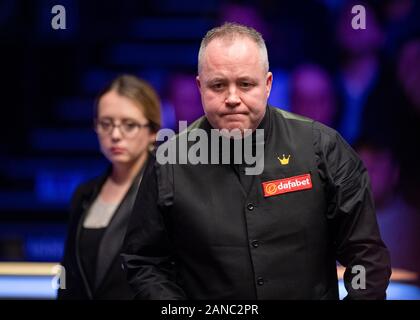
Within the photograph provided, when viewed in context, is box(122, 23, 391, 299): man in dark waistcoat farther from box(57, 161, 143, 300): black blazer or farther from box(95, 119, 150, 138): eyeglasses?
box(95, 119, 150, 138): eyeglasses

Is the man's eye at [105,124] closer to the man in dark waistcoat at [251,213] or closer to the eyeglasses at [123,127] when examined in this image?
the eyeglasses at [123,127]

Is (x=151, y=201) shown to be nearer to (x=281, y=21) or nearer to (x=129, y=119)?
(x=129, y=119)

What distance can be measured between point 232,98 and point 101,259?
42.2 inches

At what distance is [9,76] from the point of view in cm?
465

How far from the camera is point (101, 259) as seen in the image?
2.84 meters

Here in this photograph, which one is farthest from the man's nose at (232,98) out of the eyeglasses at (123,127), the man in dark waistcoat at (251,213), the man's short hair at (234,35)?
the eyeglasses at (123,127)

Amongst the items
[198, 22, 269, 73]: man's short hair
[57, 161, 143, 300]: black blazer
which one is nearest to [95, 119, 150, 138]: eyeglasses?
[57, 161, 143, 300]: black blazer

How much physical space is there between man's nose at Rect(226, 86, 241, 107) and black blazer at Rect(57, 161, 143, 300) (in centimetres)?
94

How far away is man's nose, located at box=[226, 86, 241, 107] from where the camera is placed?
2064 mm

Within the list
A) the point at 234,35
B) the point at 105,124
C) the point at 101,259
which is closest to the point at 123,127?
the point at 105,124

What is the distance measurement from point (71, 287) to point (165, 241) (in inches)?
34.5

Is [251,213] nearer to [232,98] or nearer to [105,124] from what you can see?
[232,98]

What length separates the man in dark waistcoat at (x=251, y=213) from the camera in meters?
2.10
